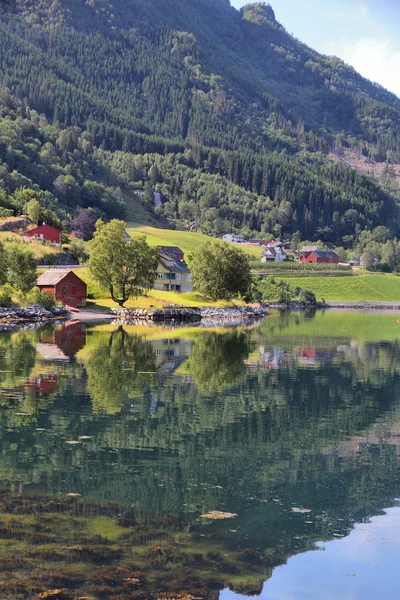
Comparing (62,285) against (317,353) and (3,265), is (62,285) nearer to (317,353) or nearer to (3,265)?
(3,265)

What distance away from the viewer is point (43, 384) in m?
38.6

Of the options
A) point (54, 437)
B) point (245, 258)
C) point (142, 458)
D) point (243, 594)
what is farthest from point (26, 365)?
point (245, 258)

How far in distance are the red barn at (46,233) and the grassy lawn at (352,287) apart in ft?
217

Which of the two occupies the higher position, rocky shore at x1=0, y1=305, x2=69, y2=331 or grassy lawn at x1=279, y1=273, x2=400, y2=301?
rocky shore at x1=0, y1=305, x2=69, y2=331

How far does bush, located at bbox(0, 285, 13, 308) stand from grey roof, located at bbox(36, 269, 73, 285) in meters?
9.43

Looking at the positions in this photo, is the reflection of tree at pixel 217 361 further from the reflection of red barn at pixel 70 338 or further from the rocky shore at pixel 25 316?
the rocky shore at pixel 25 316

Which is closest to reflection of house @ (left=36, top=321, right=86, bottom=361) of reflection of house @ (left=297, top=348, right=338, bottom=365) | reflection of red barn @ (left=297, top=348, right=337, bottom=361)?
reflection of house @ (left=297, top=348, right=338, bottom=365)

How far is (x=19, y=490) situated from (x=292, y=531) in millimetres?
7009

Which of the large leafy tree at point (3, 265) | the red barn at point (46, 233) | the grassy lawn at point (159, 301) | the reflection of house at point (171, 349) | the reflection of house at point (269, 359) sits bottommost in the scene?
the grassy lawn at point (159, 301)

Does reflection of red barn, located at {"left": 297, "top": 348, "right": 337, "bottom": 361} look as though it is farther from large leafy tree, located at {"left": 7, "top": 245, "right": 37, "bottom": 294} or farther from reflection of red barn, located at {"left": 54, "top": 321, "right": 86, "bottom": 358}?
large leafy tree, located at {"left": 7, "top": 245, "right": 37, "bottom": 294}

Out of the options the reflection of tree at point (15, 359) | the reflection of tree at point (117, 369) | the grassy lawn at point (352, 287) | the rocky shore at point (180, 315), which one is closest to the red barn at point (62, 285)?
the rocky shore at point (180, 315)

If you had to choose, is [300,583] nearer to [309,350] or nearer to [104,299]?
[309,350]

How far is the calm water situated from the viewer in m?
16.2

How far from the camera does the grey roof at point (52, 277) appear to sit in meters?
96.2
